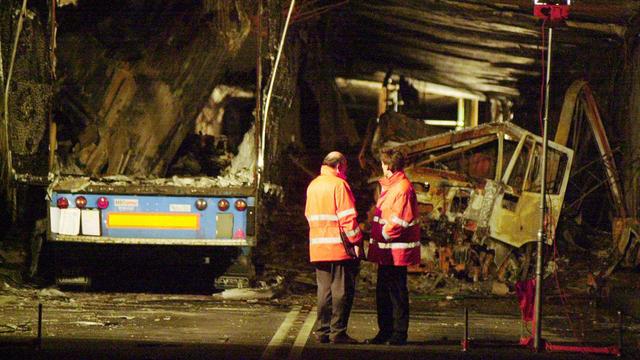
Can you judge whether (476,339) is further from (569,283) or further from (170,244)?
(569,283)

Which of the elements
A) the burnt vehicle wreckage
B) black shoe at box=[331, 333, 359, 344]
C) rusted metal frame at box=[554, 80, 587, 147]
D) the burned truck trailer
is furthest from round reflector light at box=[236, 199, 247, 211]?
rusted metal frame at box=[554, 80, 587, 147]

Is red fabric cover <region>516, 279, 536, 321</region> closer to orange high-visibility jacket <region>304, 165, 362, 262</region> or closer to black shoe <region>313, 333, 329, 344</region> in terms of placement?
orange high-visibility jacket <region>304, 165, 362, 262</region>

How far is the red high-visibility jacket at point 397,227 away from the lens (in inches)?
278

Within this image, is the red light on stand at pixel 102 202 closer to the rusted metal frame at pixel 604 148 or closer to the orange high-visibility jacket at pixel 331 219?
the orange high-visibility jacket at pixel 331 219

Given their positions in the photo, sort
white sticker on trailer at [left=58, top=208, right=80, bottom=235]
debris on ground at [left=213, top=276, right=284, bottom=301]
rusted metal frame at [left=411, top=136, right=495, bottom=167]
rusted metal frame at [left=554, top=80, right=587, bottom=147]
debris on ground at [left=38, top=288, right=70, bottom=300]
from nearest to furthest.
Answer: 1. white sticker on trailer at [left=58, top=208, right=80, bottom=235]
2. debris on ground at [left=38, top=288, right=70, bottom=300]
3. debris on ground at [left=213, top=276, right=284, bottom=301]
4. rusted metal frame at [left=411, top=136, right=495, bottom=167]
5. rusted metal frame at [left=554, top=80, right=587, bottom=147]

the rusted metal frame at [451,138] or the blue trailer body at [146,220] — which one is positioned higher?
the rusted metal frame at [451,138]

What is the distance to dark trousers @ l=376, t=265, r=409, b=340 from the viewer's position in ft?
23.6

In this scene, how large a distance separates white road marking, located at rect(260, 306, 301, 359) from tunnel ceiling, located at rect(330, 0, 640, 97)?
20.1 feet

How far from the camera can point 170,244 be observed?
364 inches

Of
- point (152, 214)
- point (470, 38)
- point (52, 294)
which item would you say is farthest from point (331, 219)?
point (470, 38)

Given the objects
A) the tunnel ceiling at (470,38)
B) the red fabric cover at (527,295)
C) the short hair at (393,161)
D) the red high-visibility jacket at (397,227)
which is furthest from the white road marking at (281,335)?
the tunnel ceiling at (470,38)

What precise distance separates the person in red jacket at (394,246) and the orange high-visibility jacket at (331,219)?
0.23 meters

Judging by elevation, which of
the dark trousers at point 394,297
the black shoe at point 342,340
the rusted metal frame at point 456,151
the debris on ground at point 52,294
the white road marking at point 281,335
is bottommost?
the white road marking at point 281,335

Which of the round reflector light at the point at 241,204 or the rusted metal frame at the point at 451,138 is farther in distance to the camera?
the rusted metal frame at the point at 451,138
